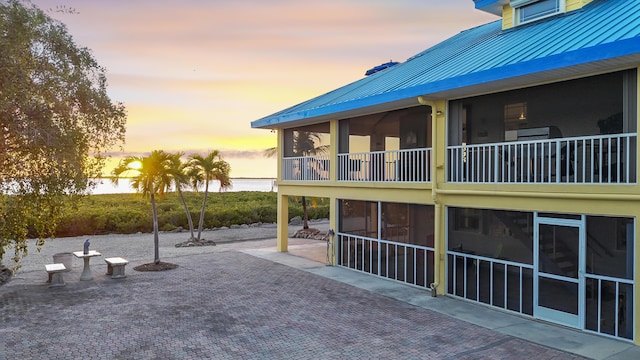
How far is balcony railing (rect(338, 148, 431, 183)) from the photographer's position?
41.2 ft

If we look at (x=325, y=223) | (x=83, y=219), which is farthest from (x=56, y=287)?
(x=325, y=223)

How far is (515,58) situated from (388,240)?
6.36 metres

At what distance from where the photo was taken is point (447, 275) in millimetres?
11492

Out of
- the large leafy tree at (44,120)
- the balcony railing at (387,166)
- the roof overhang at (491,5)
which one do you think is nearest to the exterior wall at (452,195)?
the balcony railing at (387,166)

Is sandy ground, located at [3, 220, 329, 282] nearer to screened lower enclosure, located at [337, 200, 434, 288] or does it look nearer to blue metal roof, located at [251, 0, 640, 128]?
screened lower enclosure, located at [337, 200, 434, 288]

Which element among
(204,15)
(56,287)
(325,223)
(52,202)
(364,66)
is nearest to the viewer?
(52,202)

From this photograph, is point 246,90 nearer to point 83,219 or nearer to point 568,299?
point 83,219

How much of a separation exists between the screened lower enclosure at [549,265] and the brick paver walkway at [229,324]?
158cm

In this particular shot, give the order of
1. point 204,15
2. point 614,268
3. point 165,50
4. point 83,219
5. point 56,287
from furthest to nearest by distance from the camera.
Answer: point 83,219, point 165,50, point 204,15, point 56,287, point 614,268

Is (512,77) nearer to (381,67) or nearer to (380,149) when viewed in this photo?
(380,149)

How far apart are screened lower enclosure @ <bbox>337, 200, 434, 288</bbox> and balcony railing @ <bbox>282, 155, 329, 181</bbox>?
5.23ft

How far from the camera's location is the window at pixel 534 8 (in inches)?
482

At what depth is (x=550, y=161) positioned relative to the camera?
9.34m

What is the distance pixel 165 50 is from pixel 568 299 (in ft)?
53.6
